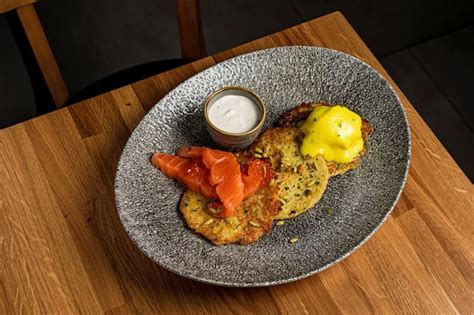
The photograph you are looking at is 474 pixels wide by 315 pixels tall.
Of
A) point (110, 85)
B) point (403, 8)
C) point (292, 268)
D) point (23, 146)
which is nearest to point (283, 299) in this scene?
point (292, 268)

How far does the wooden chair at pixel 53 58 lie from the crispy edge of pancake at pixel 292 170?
0.55 meters

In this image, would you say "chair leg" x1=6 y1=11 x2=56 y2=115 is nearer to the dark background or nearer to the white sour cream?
the white sour cream

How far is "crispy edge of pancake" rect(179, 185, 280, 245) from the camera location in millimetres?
1336

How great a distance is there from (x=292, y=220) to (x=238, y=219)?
0.13 metres

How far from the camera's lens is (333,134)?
1.42m

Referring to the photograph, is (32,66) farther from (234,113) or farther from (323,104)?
(323,104)

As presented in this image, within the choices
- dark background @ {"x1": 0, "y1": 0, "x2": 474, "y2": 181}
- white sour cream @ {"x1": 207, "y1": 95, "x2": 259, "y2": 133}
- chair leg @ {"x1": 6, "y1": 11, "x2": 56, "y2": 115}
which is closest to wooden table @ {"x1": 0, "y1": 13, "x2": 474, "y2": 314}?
white sour cream @ {"x1": 207, "y1": 95, "x2": 259, "y2": 133}

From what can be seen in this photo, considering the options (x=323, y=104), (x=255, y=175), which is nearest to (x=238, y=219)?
(x=255, y=175)

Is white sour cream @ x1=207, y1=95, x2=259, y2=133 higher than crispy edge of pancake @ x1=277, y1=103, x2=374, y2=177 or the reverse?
higher

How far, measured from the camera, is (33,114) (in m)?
2.64

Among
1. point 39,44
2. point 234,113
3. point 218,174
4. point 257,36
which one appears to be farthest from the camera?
point 257,36

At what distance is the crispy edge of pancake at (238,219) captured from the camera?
1.34 m

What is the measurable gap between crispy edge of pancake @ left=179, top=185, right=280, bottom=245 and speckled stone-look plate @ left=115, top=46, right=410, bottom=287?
2 cm

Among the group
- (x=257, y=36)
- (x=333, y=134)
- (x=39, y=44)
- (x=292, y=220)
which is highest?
(x=39, y=44)
